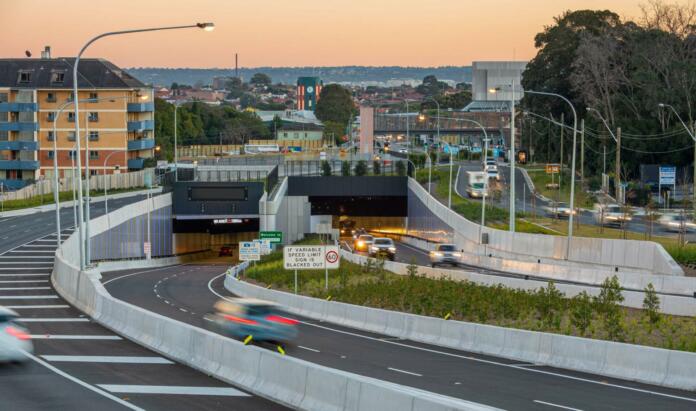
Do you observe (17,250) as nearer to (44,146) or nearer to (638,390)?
(638,390)

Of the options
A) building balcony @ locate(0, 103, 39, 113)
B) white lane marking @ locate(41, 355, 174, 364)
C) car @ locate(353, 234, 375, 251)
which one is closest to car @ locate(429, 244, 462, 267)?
car @ locate(353, 234, 375, 251)

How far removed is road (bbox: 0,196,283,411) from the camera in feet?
62.4

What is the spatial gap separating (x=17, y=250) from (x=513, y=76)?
140 m

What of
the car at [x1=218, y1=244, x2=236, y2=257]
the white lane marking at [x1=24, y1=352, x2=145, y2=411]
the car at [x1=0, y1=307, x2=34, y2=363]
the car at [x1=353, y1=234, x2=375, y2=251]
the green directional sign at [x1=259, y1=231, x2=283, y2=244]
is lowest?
the car at [x1=218, y1=244, x2=236, y2=257]

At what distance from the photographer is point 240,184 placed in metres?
89.6

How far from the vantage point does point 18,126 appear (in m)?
118

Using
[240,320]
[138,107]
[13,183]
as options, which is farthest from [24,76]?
[240,320]

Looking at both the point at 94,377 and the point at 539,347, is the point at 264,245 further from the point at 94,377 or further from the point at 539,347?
the point at 94,377

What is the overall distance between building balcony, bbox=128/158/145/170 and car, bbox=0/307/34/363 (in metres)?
102

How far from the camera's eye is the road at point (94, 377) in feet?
62.4

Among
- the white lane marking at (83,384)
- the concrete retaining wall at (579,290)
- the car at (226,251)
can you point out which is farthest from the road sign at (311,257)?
the car at (226,251)

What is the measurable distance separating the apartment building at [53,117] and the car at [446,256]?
210ft

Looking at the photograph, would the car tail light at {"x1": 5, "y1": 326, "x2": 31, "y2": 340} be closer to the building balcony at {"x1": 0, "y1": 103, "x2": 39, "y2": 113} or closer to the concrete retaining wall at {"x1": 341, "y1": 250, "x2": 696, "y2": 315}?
the concrete retaining wall at {"x1": 341, "y1": 250, "x2": 696, "y2": 315}

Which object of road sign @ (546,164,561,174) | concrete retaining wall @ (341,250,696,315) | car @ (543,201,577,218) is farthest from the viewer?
road sign @ (546,164,561,174)
